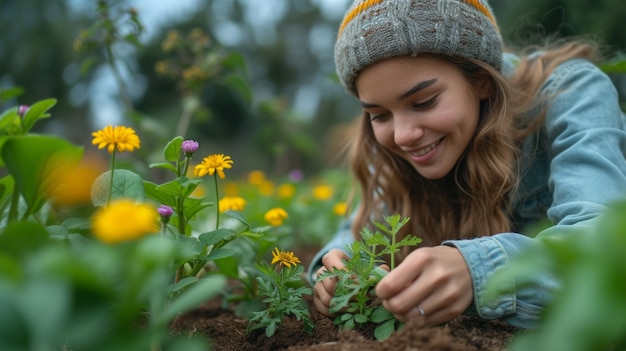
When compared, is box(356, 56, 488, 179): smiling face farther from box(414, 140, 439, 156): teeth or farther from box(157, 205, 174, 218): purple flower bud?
box(157, 205, 174, 218): purple flower bud

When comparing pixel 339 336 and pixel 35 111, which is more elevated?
pixel 35 111

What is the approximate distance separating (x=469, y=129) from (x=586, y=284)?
1164 mm

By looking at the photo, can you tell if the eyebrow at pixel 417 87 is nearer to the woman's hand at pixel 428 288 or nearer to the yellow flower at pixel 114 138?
the woman's hand at pixel 428 288

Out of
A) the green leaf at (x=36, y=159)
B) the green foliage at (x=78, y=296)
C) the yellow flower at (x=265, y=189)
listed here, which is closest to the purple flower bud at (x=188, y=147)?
the green leaf at (x=36, y=159)

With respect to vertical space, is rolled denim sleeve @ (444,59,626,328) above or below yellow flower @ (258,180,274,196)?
above

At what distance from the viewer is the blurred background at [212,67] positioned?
3029mm

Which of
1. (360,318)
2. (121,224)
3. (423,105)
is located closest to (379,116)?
(423,105)

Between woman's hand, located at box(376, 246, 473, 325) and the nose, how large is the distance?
0.51 m

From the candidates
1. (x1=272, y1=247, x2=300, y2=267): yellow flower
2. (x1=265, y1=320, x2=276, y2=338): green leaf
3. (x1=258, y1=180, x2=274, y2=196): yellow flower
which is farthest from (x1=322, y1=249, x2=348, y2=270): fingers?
(x1=258, y1=180, x2=274, y2=196): yellow flower

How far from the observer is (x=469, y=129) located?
185 centimetres

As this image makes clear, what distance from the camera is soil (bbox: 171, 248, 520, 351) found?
118cm

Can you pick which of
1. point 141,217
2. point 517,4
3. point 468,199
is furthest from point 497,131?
point 517,4

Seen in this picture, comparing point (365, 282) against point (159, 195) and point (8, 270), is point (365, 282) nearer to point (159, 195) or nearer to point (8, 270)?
point (159, 195)

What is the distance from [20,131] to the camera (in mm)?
1675
